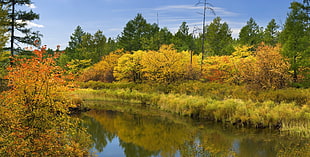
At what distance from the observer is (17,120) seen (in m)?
7.30

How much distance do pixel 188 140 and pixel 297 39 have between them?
16.8m

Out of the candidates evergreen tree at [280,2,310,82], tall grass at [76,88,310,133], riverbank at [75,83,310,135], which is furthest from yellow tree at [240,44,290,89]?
evergreen tree at [280,2,310,82]

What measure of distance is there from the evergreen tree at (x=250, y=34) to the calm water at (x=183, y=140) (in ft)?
107

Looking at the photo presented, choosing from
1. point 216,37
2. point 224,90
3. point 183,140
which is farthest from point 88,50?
point 183,140

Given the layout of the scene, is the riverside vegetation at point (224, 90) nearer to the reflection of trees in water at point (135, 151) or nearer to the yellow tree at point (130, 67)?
the yellow tree at point (130, 67)

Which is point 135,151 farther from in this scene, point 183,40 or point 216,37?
point 183,40

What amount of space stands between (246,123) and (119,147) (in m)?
7.67

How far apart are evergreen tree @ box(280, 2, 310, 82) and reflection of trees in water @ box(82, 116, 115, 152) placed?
1748cm

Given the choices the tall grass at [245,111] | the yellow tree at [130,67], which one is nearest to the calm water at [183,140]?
the tall grass at [245,111]

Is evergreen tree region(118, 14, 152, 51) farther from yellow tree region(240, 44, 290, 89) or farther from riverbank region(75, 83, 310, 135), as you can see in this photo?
yellow tree region(240, 44, 290, 89)

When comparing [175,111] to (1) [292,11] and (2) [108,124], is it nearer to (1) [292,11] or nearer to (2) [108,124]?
(2) [108,124]

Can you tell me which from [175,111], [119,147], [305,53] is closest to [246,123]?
[175,111]

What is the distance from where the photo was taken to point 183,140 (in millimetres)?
12109

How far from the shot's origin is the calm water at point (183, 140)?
33.8 feet
